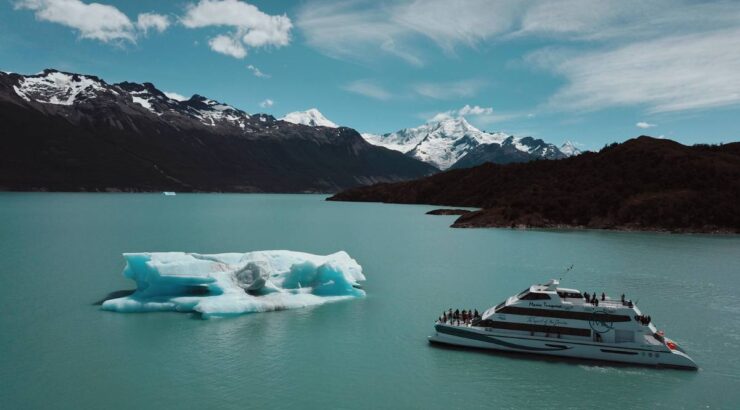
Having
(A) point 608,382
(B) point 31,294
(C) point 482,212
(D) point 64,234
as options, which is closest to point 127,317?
(B) point 31,294

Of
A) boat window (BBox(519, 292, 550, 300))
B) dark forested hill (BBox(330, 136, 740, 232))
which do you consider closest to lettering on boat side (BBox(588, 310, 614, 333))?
boat window (BBox(519, 292, 550, 300))

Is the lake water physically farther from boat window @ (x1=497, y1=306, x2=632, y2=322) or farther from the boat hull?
boat window @ (x1=497, y1=306, x2=632, y2=322)

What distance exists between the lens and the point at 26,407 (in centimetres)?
2683

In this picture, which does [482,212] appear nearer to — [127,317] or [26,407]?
[127,317]

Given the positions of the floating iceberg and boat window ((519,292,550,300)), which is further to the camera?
the floating iceberg

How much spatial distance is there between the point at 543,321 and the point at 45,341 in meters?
34.1

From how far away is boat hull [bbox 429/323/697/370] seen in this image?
3391 centimetres

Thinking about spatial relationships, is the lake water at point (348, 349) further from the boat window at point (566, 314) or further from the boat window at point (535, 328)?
the boat window at point (566, 314)

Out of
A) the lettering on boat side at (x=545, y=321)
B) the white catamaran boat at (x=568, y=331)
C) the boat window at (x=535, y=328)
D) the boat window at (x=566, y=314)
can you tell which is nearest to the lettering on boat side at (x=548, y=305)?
the white catamaran boat at (x=568, y=331)

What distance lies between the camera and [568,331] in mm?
35844

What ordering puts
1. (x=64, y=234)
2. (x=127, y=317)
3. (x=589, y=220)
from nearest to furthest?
(x=127, y=317), (x=64, y=234), (x=589, y=220)

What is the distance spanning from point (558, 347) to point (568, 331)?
4.24 feet

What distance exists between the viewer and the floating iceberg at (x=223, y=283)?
1784 inches

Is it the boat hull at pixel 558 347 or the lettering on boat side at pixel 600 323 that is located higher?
the lettering on boat side at pixel 600 323
